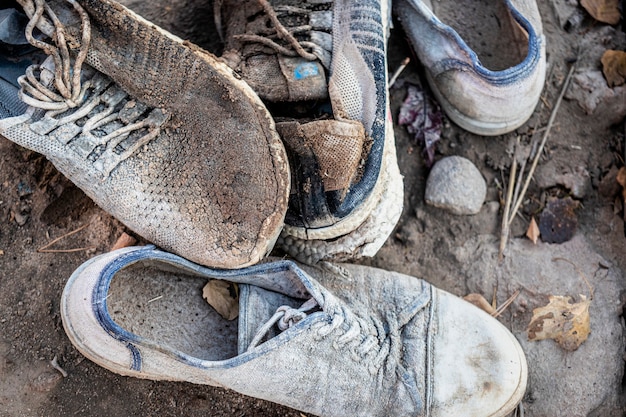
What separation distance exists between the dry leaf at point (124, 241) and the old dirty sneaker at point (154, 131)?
7.6 inches

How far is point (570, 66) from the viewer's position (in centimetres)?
232

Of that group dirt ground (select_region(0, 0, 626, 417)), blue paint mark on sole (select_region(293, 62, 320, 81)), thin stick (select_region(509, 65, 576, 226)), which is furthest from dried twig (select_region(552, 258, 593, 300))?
blue paint mark on sole (select_region(293, 62, 320, 81))

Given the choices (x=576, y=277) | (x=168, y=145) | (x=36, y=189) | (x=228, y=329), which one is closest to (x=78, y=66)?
(x=168, y=145)

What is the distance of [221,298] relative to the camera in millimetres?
1757

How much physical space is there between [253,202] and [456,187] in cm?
85

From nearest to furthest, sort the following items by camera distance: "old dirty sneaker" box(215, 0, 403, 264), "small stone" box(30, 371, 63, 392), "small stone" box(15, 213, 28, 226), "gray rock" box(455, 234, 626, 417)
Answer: "old dirty sneaker" box(215, 0, 403, 264)
"small stone" box(30, 371, 63, 392)
"small stone" box(15, 213, 28, 226)
"gray rock" box(455, 234, 626, 417)

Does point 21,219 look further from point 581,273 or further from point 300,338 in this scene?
point 581,273

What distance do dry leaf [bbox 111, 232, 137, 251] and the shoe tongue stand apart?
0.40 metres

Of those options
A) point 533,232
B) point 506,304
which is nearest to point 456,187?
point 533,232

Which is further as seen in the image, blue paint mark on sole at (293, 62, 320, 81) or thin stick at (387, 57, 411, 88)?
thin stick at (387, 57, 411, 88)

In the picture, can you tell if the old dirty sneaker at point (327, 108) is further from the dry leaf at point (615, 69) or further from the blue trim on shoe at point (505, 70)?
the dry leaf at point (615, 69)

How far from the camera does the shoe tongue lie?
1.65 meters

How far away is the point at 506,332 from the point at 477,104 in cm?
77

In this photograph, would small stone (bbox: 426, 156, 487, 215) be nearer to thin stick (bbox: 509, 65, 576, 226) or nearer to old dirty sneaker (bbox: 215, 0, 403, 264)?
thin stick (bbox: 509, 65, 576, 226)
